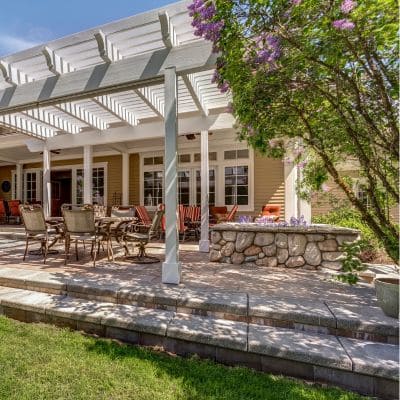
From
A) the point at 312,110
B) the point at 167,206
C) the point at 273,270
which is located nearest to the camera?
the point at 312,110

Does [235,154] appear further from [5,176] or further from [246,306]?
[5,176]

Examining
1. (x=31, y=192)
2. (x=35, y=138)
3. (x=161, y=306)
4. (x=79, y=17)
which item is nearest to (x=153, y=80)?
(x=161, y=306)

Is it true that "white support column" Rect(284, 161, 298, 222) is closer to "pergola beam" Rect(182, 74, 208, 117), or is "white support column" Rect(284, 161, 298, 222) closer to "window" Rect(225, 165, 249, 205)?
"window" Rect(225, 165, 249, 205)

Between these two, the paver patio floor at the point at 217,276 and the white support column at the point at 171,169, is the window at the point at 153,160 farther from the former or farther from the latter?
the white support column at the point at 171,169

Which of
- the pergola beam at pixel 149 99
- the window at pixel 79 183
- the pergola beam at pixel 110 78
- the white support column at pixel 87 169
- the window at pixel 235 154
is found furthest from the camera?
the window at pixel 79 183

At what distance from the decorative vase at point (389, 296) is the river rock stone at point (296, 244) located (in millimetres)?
1663

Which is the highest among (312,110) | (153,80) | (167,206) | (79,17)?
(79,17)

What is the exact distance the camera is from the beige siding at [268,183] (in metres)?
7.68

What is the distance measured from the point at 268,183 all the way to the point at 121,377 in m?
6.65

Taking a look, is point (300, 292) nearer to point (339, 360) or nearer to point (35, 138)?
point (339, 360)

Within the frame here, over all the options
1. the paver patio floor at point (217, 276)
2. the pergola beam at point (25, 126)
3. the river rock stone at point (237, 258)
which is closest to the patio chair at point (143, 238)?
the paver patio floor at point (217, 276)

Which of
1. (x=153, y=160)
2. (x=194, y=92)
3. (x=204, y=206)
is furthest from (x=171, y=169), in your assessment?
(x=153, y=160)

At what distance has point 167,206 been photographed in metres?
3.48

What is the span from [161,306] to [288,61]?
268 cm
